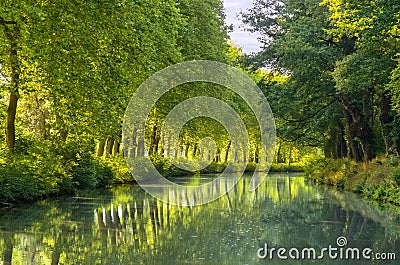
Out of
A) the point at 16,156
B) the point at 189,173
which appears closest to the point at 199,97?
the point at 16,156

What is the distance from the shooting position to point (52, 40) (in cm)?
1417

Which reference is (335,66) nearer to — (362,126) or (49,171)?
(362,126)

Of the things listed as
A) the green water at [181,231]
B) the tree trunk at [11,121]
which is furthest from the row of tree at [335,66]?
the tree trunk at [11,121]

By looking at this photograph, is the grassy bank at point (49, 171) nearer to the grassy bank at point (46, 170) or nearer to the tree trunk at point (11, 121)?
the grassy bank at point (46, 170)

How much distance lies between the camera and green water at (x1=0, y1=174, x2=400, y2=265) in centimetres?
1017

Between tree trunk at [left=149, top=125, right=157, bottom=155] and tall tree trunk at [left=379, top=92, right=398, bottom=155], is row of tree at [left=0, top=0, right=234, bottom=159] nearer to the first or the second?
tall tree trunk at [left=379, top=92, right=398, bottom=155]

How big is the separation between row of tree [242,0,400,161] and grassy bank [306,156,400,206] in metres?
1.01

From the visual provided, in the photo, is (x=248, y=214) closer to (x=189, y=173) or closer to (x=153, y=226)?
(x=153, y=226)

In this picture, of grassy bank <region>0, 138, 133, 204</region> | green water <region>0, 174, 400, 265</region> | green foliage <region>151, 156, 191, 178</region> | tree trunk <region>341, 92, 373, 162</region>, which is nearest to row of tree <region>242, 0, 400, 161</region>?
tree trunk <region>341, 92, 373, 162</region>

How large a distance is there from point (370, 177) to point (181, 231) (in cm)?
1558

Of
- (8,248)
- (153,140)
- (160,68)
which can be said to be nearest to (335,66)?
(160,68)

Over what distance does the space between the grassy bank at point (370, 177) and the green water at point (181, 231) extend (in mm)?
1740

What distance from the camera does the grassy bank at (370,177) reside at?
22.6 meters

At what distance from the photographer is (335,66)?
2891cm
